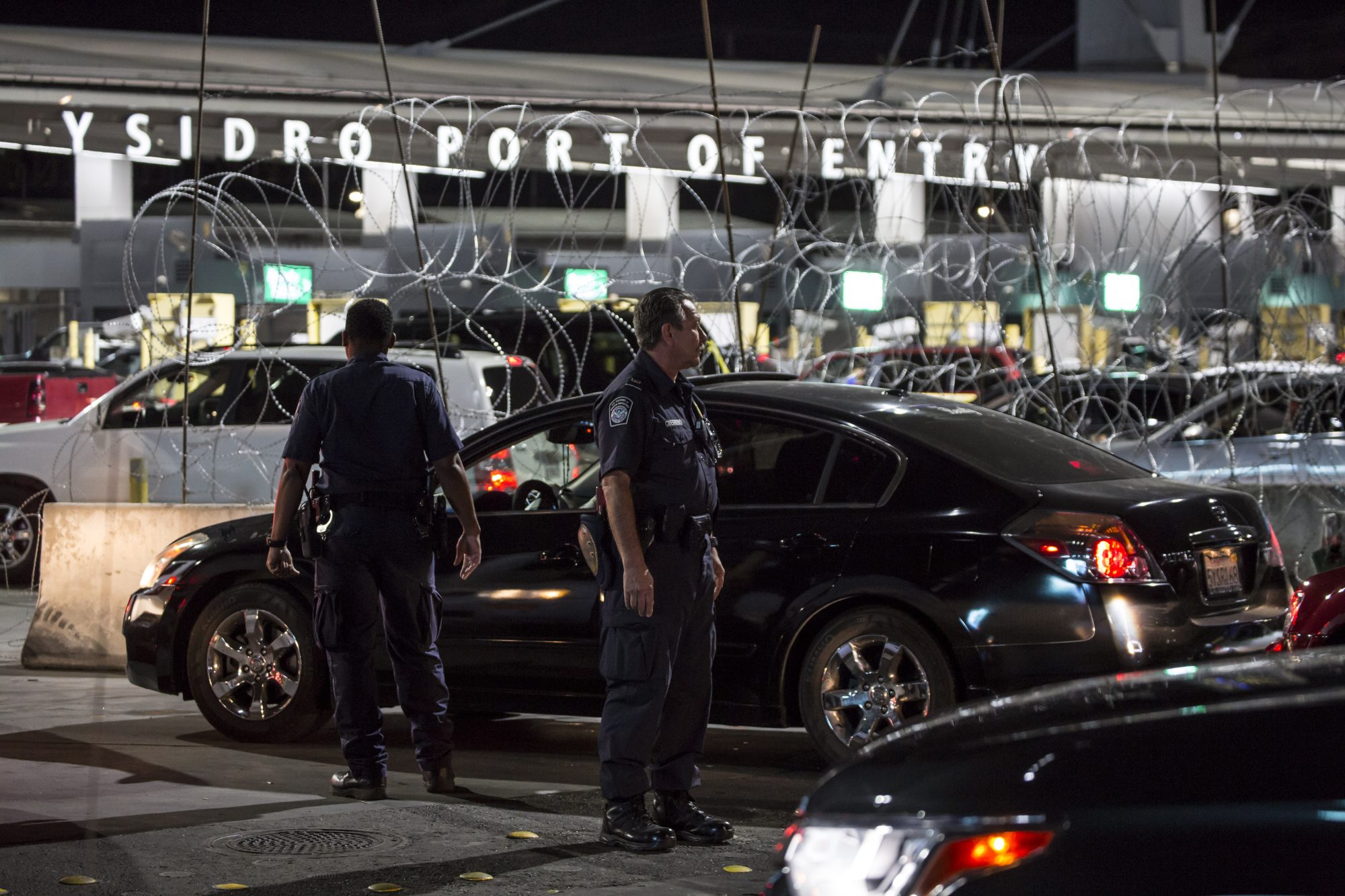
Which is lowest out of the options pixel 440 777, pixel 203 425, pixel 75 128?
pixel 440 777

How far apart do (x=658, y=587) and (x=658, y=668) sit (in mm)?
249

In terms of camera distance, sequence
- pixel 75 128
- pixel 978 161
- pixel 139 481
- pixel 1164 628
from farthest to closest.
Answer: pixel 75 128, pixel 139 481, pixel 978 161, pixel 1164 628

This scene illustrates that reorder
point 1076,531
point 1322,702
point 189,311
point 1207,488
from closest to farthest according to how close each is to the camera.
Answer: point 1322,702 < point 1076,531 < point 1207,488 < point 189,311

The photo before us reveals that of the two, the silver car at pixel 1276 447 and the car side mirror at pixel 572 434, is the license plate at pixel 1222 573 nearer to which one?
the car side mirror at pixel 572 434

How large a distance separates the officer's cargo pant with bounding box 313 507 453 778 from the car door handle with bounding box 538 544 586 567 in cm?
65

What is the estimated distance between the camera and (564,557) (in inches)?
258

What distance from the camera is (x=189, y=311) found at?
9.08m

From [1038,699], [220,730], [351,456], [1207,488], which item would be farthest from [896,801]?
[220,730]

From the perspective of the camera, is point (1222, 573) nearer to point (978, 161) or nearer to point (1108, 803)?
point (1108, 803)

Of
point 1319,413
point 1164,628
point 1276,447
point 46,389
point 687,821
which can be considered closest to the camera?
point 687,821

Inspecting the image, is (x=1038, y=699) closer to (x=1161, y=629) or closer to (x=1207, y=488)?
(x=1161, y=629)

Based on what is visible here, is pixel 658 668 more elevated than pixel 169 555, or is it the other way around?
pixel 169 555

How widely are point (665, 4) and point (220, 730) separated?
196 feet

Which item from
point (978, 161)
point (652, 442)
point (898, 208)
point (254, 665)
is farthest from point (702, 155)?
point (652, 442)
